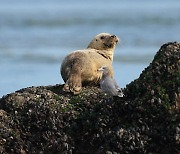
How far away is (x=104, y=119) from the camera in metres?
6.85

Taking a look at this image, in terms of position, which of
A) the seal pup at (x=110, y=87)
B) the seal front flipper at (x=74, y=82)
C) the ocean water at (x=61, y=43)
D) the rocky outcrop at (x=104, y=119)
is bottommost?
the rocky outcrop at (x=104, y=119)

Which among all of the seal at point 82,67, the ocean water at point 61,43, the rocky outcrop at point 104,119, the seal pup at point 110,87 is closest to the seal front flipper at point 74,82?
the seal at point 82,67

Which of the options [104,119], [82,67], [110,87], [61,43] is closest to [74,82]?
[82,67]

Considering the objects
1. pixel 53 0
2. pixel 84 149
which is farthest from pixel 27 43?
pixel 53 0

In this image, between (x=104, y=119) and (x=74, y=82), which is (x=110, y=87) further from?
(x=74, y=82)

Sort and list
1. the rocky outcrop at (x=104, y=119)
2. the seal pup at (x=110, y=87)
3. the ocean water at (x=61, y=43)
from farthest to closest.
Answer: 1. the ocean water at (x=61, y=43)
2. the seal pup at (x=110, y=87)
3. the rocky outcrop at (x=104, y=119)

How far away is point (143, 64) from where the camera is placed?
19.5 meters

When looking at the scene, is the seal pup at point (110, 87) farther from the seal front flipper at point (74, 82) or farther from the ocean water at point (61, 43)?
the ocean water at point (61, 43)

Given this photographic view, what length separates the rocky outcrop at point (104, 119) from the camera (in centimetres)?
644

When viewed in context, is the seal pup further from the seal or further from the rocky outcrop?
the seal

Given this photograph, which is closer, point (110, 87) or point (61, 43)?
point (110, 87)

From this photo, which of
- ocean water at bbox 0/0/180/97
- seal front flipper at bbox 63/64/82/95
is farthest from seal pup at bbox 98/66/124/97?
ocean water at bbox 0/0/180/97

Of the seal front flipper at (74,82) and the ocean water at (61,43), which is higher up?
the ocean water at (61,43)

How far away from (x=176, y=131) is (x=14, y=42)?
20640 millimetres
